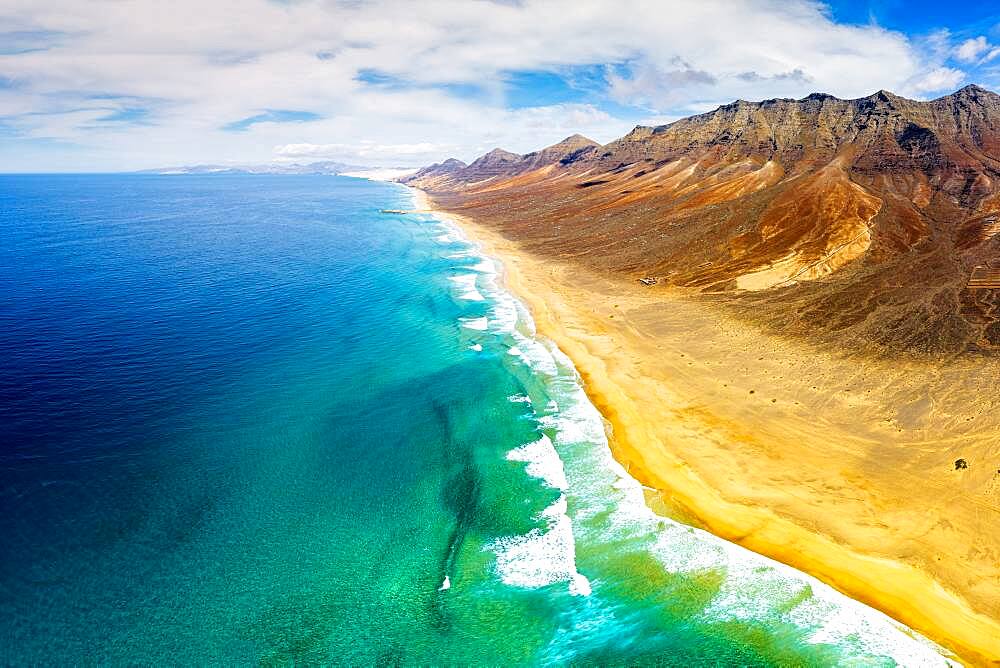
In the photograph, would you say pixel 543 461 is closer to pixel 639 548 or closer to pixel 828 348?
pixel 639 548

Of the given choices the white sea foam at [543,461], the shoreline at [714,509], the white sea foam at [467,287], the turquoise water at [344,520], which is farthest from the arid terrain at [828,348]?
the white sea foam at [467,287]

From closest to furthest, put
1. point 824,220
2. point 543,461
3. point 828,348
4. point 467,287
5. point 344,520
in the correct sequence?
point 344,520
point 543,461
point 828,348
point 467,287
point 824,220

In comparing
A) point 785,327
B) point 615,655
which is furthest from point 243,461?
point 785,327

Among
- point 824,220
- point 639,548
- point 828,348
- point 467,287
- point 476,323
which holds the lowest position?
point 639,548

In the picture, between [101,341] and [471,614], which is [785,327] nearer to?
[471,614]

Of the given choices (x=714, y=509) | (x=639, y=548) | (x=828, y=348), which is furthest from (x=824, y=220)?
(x=639, y=548)

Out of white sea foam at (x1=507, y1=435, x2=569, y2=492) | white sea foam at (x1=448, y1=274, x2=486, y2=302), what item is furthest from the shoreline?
white sea foam at (x1=448, y1=274, x2=486, y2=302)

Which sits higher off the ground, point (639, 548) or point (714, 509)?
point (714, 509)
